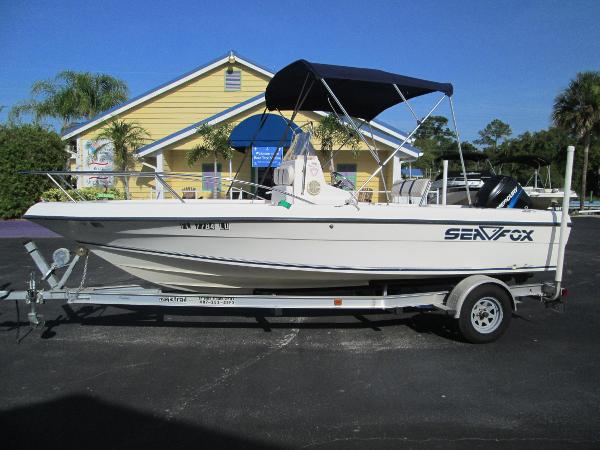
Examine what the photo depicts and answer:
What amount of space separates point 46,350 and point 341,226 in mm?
3258

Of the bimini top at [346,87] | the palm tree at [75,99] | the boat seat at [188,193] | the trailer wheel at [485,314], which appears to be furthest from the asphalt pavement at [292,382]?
the palm tree at [75,99]

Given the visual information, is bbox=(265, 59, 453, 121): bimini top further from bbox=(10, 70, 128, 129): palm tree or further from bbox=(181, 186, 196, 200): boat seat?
bbox=(10, 70, 128, 129): palm tree

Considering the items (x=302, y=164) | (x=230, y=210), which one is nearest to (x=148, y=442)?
(x=230, y=210)

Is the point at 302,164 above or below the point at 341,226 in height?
above

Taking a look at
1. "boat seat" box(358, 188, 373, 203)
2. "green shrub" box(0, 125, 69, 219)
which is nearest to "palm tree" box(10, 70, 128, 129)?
"green shrub" box(0, 125, 69, 219)

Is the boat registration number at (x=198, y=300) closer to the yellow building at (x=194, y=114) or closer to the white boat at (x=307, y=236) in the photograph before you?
the white boat at (x=307, y=236)

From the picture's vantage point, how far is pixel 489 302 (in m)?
4.62

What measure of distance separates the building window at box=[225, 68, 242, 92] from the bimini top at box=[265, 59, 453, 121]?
10967 mm

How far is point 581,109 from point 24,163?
3012 cm

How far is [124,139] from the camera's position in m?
15.4

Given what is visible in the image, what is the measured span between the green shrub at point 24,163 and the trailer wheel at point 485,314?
16.9 m

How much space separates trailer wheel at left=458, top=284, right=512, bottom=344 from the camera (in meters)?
4.50

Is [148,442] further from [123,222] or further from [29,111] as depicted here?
[29,111]

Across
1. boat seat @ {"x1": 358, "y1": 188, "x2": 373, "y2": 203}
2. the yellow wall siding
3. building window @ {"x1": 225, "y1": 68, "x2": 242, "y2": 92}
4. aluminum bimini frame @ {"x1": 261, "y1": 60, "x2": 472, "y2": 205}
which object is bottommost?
boat seat @ {"x1": 358, "y1": 188, "x2": 373, "y2": 203}
